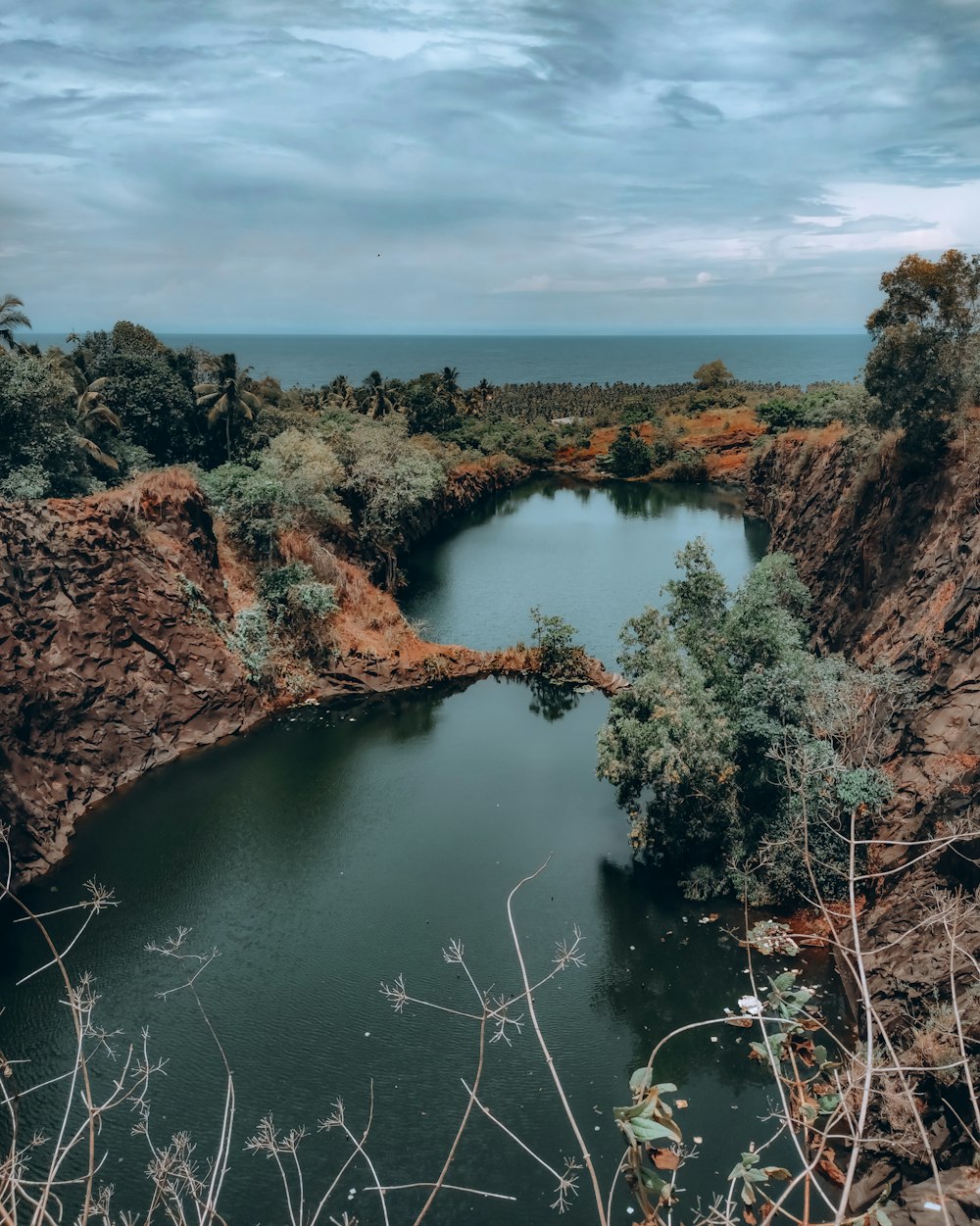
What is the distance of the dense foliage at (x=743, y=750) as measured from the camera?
21.8 metres

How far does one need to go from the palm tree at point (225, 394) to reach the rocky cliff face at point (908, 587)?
2784 centimetres

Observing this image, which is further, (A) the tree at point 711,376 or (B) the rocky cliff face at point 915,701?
(A) the tree at point 711,376

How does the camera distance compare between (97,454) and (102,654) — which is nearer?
(102,654)

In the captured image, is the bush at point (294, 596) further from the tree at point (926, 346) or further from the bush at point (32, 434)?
the tree at point (926, 346)

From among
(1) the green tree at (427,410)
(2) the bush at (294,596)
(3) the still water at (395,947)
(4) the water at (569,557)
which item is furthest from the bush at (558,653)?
(1) the green tree at (427,410)

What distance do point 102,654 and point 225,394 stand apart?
729 inches

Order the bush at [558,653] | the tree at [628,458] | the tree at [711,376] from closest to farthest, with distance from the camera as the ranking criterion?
the bush at [558,653], the tree at [628,458], the tree at [711,376]

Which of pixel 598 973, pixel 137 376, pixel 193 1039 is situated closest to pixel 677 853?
pixel 598 973

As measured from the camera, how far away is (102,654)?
29.3 meters

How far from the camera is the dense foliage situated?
2180cm

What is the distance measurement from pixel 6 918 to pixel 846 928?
20.0 m

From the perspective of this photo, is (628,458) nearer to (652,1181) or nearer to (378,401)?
(378,401)

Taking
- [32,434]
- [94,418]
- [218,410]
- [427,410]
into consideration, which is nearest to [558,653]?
[218,410]

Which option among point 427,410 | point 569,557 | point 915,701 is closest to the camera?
point 915,701
